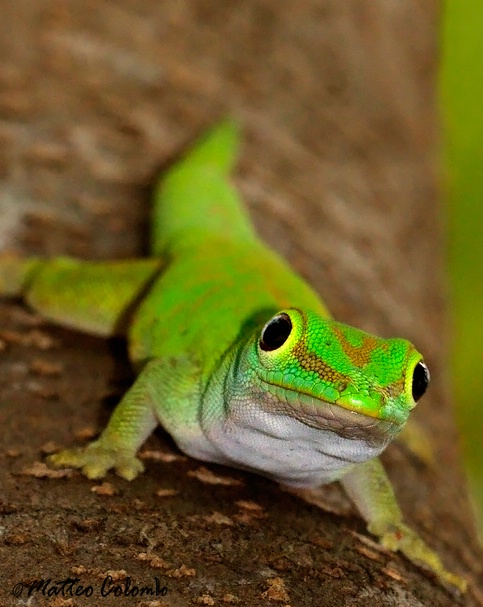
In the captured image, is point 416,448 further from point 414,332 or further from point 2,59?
point 2,59

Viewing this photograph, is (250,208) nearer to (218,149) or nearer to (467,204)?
(218,149)

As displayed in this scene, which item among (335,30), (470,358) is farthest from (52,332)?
(470,358)

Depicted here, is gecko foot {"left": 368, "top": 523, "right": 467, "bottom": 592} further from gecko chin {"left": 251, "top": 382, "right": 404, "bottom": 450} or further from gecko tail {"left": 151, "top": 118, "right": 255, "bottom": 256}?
gecko tail {"left": 151, "top": 118, "right": 255, "bottom": 256}

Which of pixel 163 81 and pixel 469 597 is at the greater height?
pixel 163 81

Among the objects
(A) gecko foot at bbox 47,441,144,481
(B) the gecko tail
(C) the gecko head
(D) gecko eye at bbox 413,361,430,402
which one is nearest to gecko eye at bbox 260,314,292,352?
(C) the gecko head

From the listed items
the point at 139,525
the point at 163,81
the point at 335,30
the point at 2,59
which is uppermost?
the point at 335,30

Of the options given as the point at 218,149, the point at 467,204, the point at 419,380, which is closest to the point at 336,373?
the point at 419,380
